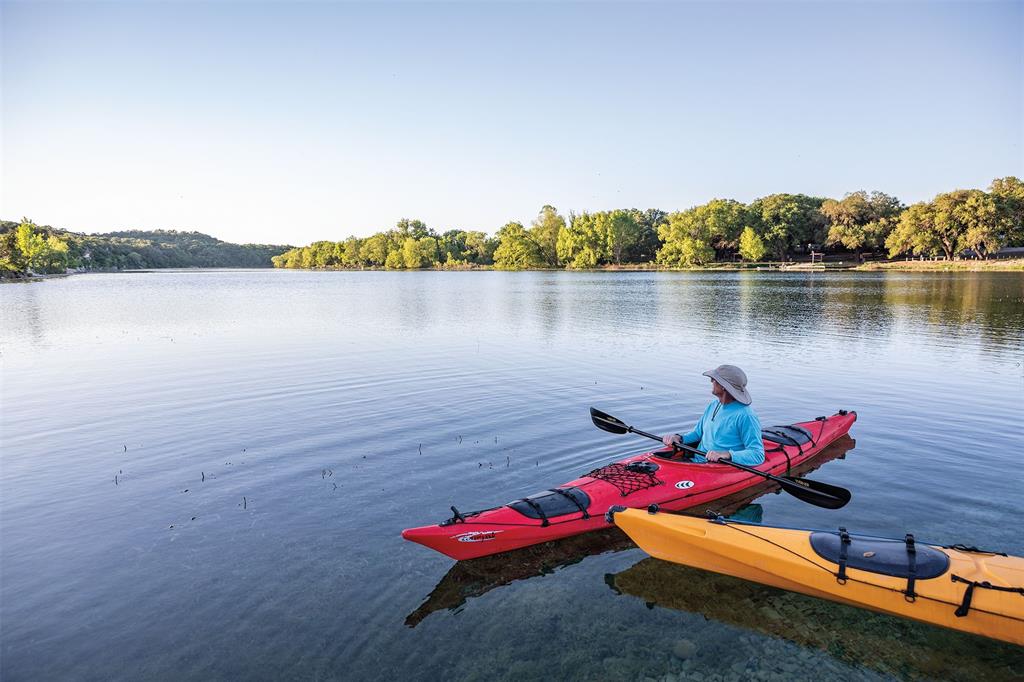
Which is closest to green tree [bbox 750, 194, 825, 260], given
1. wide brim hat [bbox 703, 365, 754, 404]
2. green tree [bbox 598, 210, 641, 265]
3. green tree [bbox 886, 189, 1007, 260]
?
green tree [bbox 886, 189, 1007, 260]

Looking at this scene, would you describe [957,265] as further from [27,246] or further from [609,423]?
[27,246]

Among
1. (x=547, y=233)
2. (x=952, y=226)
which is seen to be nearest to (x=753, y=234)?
(x=952, y=226)

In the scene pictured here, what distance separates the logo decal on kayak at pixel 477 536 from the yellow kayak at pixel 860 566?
1348 millimetres

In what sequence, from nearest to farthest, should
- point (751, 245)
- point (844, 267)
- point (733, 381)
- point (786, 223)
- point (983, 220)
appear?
point (733, 381)
point (983, 220)
point (844, 267)
point (751, 245)
point (786, 223)

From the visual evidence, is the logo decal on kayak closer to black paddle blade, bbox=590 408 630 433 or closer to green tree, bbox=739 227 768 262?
black paddle blade, bbox=590 408 630 433

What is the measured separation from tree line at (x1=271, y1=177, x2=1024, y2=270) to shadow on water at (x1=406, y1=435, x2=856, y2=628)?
3292 inches

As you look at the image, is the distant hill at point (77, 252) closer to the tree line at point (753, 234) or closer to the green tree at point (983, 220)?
the tree line at point (753, 234)

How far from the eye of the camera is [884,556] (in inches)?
209

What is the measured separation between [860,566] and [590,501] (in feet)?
8.91

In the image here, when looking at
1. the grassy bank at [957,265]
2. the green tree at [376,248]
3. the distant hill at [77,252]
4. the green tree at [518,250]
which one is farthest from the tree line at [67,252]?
the grassy bank at [957,265]

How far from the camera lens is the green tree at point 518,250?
124188 millimetres

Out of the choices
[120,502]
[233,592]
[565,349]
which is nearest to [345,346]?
[565,349]

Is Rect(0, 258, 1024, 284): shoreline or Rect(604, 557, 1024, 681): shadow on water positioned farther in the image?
Rect(0, 258, 1024, 284): shoreline

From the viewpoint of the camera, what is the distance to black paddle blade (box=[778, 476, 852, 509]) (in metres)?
6.73
